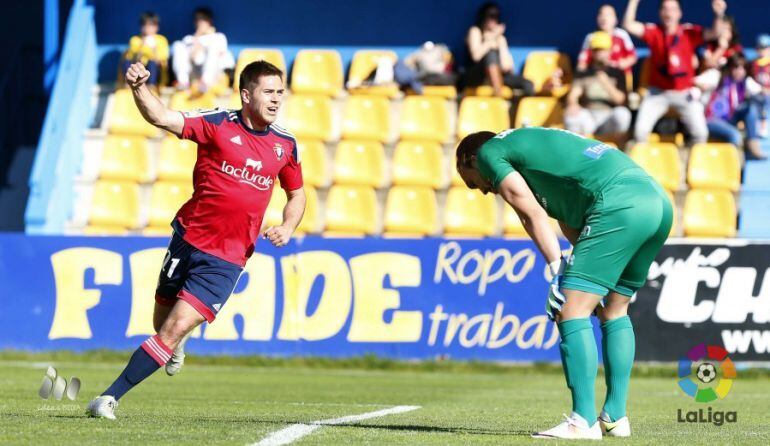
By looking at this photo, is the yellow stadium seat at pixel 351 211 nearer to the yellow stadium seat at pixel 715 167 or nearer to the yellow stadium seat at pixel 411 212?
the yellow stadium seat at pixel 411 212

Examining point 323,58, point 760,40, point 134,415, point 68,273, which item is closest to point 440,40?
point 323,58

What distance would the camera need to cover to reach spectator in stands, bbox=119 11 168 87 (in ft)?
65.5

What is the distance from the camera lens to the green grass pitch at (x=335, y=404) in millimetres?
6961

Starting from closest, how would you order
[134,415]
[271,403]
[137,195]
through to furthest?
[134,415] < [271,403] < [137,195]

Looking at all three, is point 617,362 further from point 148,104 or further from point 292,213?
point 148,104

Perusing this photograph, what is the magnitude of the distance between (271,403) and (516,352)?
6.12m

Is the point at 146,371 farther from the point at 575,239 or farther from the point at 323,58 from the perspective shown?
the point at 323,58

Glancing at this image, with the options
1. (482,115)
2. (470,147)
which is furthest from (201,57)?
(470,147)

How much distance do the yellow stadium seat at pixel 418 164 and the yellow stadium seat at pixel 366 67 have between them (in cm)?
139

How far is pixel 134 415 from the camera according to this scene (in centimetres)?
817

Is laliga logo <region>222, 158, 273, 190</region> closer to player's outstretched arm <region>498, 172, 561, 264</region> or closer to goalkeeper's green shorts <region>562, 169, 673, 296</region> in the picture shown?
player's outstretched arm <region>498, 172, 561, 264</region>

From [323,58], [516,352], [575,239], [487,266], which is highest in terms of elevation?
[323,58]

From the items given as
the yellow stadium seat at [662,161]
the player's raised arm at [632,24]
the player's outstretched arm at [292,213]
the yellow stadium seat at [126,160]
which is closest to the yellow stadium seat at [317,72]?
the yellow stadium seat at [126,160]

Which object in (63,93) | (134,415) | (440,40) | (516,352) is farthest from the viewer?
(440,40)
